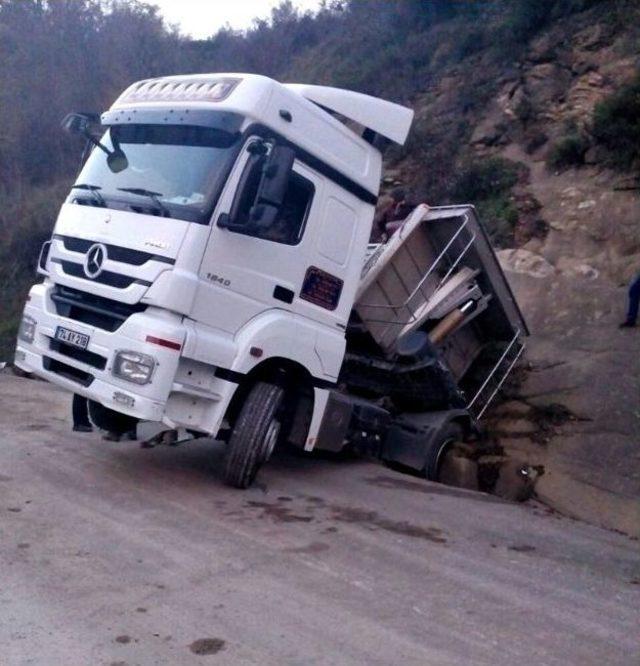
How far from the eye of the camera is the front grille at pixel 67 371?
20.9ft

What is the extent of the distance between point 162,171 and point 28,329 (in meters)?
1.61

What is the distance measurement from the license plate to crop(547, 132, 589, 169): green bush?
37.8 feet

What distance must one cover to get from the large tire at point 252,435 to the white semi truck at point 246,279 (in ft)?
0.04

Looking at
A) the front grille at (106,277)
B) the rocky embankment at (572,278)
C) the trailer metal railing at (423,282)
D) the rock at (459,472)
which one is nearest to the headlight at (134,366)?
the front grille at (106,277)

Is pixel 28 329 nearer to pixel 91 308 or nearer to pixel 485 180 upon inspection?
pixel 91 308

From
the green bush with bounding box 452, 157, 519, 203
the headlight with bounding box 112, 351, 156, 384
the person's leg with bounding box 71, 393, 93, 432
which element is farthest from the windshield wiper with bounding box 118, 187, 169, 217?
the green bush with bounding box 452, 157, 519, 203

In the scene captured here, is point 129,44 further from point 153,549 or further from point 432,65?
point 153,549

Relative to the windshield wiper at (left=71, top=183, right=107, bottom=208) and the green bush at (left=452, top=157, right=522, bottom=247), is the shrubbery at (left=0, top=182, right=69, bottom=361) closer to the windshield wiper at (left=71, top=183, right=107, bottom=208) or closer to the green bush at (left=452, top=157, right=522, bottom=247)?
the green bush at (left=452, top=157, right=522, bottom=247)

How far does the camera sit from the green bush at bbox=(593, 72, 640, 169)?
49.0ft

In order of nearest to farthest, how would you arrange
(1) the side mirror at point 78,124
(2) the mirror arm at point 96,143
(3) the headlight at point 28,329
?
1. (3) the headlight at point 28,329
2. (2) the mirror arm at point 96,143
3. (1) the side mirror at point 78,124

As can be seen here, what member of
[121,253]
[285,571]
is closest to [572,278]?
[121,253]

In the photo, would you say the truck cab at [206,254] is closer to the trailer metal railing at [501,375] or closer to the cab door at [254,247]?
the cab door at [254,247]

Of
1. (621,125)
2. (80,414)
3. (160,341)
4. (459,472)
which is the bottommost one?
(80,414)

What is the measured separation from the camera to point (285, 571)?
512 cm
